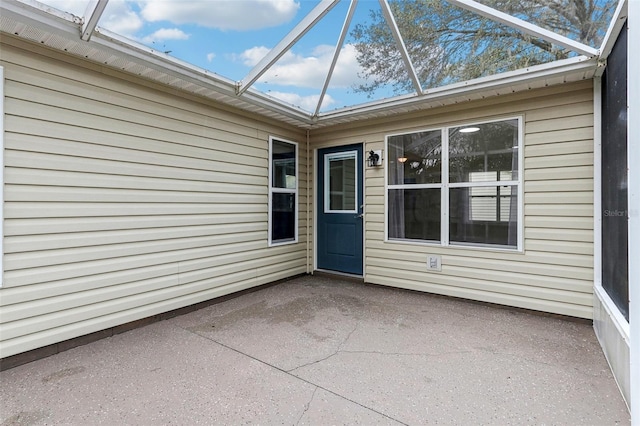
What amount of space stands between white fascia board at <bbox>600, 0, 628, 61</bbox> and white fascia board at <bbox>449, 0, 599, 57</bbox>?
9 cm

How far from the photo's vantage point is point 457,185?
380 cm

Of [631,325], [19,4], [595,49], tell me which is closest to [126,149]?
[19,4]

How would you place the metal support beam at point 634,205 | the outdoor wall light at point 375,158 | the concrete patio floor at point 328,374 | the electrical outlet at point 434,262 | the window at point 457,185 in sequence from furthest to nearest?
the outdoor wall light at point 375,158, the electrical outlet at point 434,262, the window at point 457,185, the concrete patio floor at point 328,374, the metal support beam at point 634,205

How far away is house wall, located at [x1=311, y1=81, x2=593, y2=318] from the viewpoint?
3.07 metres

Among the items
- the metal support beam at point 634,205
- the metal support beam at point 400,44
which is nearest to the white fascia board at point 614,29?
the metal support beam at point 634,205

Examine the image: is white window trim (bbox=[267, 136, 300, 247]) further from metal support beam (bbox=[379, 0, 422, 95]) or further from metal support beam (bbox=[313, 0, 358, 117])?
metal support beam (bbox=[379, 0, 422, 95])

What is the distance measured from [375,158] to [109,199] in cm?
315

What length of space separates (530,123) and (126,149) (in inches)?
159

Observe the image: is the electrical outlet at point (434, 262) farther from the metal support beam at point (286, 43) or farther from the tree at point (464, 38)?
the metal support beam at point (286, 43)

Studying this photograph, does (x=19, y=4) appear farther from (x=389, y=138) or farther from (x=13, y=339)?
(x=389, y=138)

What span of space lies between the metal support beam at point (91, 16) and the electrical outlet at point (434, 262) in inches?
153

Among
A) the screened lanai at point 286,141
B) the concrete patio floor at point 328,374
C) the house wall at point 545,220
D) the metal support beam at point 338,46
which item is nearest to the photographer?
the concrete patio floor at point 328,374

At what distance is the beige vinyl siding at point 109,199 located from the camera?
7.70ft

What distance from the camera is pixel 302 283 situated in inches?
182
